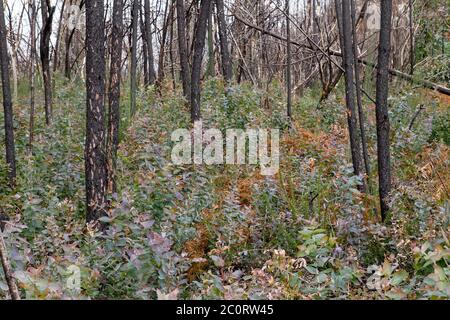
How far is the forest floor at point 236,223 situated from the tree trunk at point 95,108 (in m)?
0.20

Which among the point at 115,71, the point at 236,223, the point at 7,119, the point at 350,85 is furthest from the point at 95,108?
the point at 350,85

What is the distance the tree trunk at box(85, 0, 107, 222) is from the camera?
440cm

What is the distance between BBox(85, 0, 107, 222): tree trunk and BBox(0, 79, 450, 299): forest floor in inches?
7.8

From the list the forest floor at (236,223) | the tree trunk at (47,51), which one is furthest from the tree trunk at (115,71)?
the tree trunk at (47,51)

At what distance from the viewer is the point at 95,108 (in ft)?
14.6

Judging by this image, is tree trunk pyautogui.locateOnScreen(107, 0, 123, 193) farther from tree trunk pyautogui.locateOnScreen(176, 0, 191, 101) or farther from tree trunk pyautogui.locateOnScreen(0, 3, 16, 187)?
tree trunk pyautogui.locateOnScreen(176, 0, 191, 101)

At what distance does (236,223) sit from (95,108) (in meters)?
1.48

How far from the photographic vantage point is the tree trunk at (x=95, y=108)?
4.40m

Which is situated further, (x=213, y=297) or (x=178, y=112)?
(x=178, y=112)

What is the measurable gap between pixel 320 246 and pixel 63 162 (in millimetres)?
3645
